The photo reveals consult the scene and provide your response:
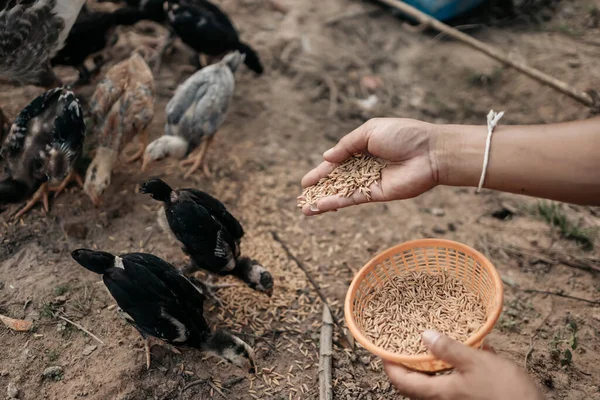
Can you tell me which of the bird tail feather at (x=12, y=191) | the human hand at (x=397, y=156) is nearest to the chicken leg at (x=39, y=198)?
the bird tail feather at (x=12, y=191)

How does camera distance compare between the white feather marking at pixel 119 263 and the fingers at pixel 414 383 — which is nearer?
the fingers at pixel 414 383

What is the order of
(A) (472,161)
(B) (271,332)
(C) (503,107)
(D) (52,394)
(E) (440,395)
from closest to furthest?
(E) (440,395) → (A) (472,161) → (D) (52,394) → (B) (271,332) → (C) (503,107)

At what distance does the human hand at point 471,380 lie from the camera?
2.09 m

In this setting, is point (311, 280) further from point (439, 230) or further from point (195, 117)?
point (195, 117)

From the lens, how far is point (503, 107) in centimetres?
581

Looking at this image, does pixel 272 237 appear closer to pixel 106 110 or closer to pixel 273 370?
pixel 273 370

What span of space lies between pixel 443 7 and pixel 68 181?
5.02 meters

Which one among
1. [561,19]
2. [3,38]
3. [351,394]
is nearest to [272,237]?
[351,394]

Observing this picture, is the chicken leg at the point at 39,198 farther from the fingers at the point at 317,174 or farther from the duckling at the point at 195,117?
the fingers at the point at 317,174

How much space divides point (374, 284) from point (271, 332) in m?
0.90

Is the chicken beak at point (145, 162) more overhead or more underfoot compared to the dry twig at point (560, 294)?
more overhead

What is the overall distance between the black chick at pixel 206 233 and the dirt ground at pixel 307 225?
0.28m

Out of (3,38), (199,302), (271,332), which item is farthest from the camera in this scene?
(3,38)

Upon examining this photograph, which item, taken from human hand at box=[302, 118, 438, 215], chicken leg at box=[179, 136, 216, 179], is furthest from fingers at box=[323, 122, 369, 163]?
chicken leg at box=[179, 136, 216, 179]
